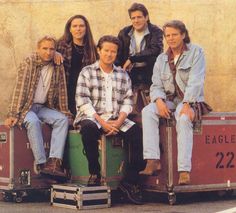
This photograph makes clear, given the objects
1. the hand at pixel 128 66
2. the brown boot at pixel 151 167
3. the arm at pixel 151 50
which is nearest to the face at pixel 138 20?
the arm at pixel 151 50

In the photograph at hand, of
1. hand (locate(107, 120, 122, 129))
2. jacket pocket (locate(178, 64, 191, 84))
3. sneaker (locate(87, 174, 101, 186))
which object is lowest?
sneaker (locate(87, 174, 101, 186))

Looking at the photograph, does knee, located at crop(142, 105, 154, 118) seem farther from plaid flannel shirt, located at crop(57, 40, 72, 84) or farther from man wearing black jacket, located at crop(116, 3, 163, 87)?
plaid flannel shirt, located at crop(57, 40, 72, 84)

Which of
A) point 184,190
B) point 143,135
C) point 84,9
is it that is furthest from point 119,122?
point 84,9

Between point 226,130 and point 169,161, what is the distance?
2.33 ft

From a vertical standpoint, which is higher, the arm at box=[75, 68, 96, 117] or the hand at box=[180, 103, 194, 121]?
the arm at box=[75, 68, 96, 117]

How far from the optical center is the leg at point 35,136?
7918 millimetres

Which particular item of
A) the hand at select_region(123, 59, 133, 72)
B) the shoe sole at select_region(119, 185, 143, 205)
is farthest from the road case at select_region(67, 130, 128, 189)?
the hand at select_region(123, 59, 133, 72)

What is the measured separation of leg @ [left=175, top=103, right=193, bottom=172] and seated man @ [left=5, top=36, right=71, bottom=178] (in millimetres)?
1137

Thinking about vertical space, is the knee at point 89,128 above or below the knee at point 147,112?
below

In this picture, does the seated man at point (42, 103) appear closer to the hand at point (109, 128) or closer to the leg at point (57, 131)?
the leg at point (57, 131)

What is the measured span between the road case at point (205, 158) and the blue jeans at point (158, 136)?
0.11 m

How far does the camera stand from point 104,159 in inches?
306

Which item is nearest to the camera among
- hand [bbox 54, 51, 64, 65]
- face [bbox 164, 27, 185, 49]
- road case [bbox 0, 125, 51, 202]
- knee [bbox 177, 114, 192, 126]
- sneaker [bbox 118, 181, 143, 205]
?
knee [bbox 177, 114, 192, 126]

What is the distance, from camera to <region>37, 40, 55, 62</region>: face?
26.7 ft
